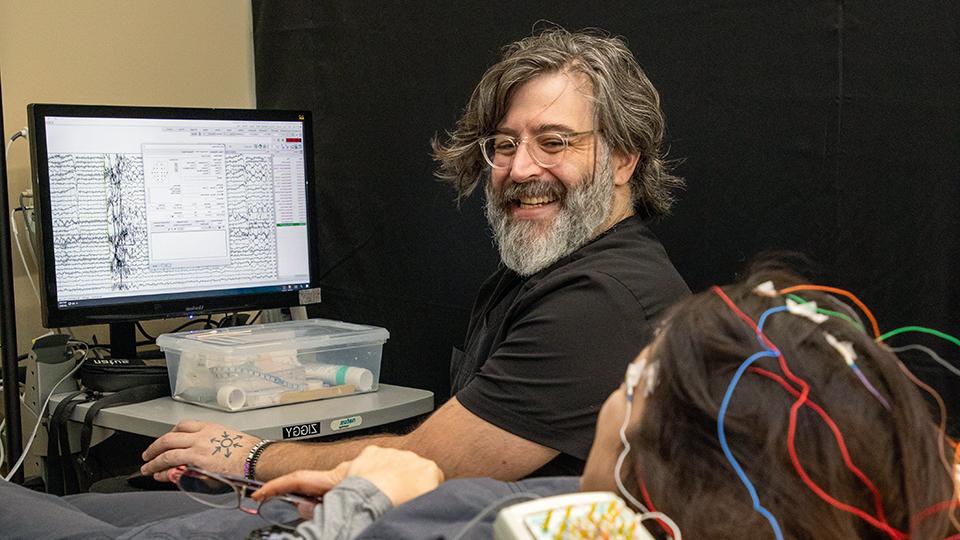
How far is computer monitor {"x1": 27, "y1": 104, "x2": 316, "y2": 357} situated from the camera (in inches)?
83.4

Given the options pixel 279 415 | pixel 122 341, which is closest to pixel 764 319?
pixel 279 415

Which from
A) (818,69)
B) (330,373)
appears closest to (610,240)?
(818,69)

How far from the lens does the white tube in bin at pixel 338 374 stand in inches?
86.5

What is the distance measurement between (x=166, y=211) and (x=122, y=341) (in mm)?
321

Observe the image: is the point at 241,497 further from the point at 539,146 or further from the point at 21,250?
the point at 21,250

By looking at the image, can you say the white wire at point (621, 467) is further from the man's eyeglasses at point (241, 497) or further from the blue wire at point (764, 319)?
the man's eyeglasses at point (241, 497)

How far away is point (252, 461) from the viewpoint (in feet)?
5.79

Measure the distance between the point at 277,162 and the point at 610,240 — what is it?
0.94 metres

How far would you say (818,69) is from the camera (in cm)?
183

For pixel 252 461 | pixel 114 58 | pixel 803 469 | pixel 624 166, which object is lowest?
pixel 252 461

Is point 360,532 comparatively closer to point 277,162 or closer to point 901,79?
point 901,79

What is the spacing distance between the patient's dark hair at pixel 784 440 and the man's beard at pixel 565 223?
0.93 m

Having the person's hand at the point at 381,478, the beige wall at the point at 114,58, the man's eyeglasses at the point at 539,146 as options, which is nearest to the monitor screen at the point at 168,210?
the beige wall at the point at 114,58

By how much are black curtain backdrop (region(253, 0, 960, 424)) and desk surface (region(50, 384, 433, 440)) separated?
423 millimetres
